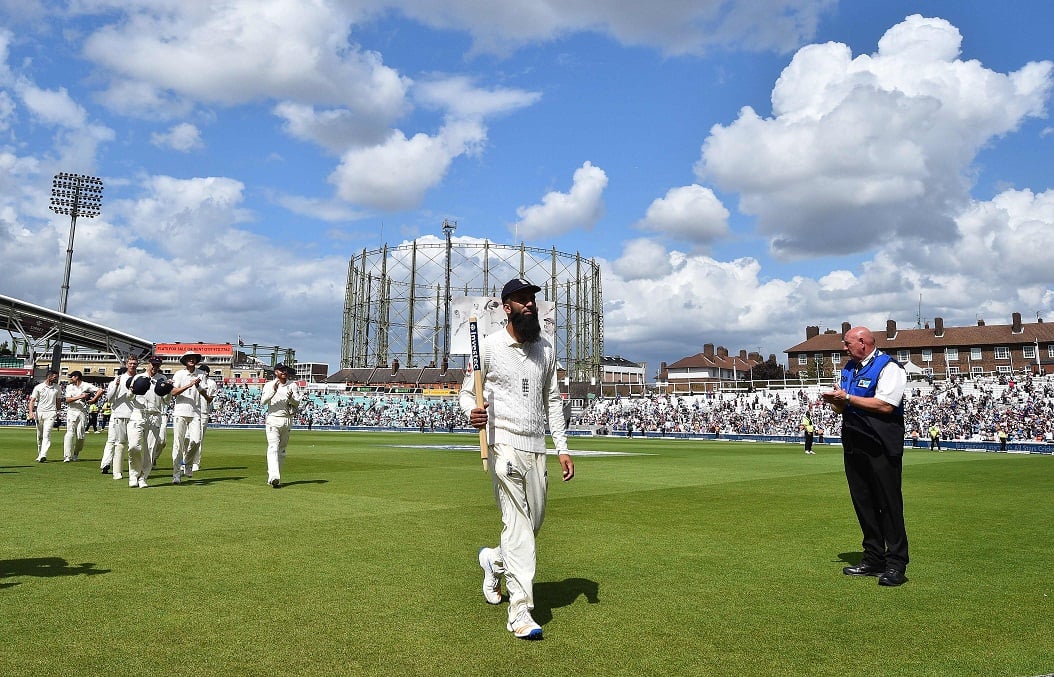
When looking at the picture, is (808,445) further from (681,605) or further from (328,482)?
(681,605)

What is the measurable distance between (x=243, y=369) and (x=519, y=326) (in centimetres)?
13546

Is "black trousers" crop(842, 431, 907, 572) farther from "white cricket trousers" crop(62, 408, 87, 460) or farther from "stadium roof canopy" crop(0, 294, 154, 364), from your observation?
"stadium roof canopy" crop(0, 294, 154, 364)

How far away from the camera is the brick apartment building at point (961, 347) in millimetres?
90625

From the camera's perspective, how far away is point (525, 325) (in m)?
4.93

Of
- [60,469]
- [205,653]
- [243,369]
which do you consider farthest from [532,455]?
[243,369]

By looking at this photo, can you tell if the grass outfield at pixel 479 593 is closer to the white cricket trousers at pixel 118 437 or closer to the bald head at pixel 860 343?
the bald head at pixel 860 343

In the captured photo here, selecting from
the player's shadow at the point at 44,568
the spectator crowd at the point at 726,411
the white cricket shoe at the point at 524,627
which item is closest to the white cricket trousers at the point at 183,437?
the player's shadow at the point at 44,568

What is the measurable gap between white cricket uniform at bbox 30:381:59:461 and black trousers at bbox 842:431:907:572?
59.4 ft

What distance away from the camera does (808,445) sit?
29125 millimetres

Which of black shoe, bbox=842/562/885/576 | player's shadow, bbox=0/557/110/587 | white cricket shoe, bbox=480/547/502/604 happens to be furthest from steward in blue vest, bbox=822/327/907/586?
player's shadow, bbox=0/557/110/587

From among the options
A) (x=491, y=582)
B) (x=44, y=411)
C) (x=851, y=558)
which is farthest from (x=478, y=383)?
(x=44, y=411)

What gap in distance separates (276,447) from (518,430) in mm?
9300

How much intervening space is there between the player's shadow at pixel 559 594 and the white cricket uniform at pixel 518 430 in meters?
0.36

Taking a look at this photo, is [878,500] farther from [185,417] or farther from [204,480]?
[204,480]
